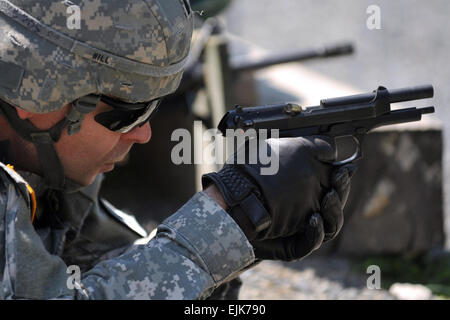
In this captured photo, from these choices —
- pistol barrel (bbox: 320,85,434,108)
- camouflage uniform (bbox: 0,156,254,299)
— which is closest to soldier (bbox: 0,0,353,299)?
camouflage uniform (bbox: 0,156,254,299)

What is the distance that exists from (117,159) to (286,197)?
0.64 metres

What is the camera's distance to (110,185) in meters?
6.70

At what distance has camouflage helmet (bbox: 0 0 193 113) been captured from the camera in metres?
2.12

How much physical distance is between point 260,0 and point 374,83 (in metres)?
4.83

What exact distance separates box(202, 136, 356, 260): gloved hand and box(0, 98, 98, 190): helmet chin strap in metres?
0.46

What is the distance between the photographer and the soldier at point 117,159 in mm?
1957

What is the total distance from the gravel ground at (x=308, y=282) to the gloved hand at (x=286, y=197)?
1861 millimetres

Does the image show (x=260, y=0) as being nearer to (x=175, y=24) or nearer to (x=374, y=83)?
(x=374, y=83)

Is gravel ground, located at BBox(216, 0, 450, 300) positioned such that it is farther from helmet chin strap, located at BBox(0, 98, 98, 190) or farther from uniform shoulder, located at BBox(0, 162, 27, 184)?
uniform shoulder, located at BBox(0, 162, 27, 184)

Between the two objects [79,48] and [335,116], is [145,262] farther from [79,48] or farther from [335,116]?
[335,116]

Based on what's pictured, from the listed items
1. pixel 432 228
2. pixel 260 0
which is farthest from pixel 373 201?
pixel 260 0

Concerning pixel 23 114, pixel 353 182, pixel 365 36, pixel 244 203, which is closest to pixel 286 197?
pixel 244 203

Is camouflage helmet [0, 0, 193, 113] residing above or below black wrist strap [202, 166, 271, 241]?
above

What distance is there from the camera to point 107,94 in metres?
2.26
